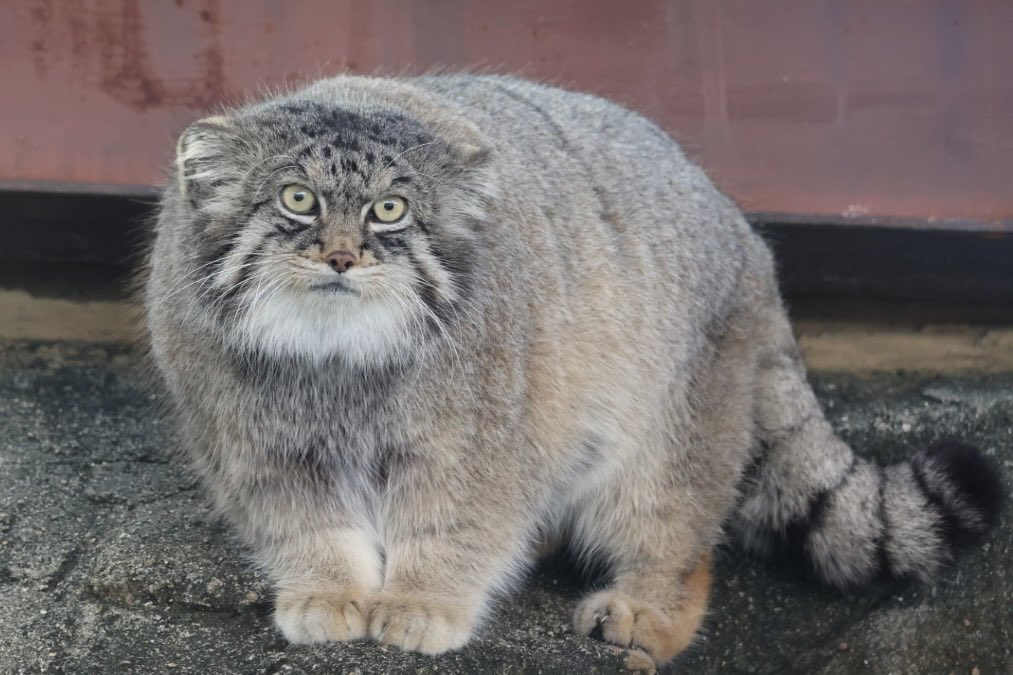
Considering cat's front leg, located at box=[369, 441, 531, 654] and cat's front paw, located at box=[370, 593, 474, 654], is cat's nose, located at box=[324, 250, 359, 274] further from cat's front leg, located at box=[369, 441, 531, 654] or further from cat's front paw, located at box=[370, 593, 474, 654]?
cat's front paw, located at box=[370, 593, 474, 654]

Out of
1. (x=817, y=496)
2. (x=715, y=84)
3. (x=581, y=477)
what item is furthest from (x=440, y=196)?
(x=715, y=84)

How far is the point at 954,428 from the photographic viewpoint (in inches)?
186

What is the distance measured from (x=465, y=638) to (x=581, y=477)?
27.5 inches

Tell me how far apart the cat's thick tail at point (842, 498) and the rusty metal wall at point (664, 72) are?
2.97 ft

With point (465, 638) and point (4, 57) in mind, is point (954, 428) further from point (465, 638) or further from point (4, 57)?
point (4, 57)

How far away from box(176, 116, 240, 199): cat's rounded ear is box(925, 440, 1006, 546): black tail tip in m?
2.21

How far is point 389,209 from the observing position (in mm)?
3197

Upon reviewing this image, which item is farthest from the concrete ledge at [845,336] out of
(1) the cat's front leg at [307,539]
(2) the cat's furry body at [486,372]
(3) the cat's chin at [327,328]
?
(3) the cat's chin at [327,328]

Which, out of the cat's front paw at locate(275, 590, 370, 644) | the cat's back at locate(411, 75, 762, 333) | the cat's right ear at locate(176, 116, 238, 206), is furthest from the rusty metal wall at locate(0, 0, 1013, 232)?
the cat's front paw at locate(275, 590, 370, 644)

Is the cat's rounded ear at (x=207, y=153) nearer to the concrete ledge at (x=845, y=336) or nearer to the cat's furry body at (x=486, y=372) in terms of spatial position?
the cat's furry body at (x=486, y=372)

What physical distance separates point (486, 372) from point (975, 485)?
149cm

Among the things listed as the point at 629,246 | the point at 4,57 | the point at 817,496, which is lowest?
the point at 817,496

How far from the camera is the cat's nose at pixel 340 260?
10.1 ft

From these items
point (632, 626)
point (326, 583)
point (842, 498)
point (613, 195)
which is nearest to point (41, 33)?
point (613, 195)
